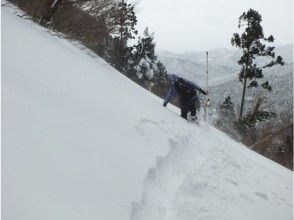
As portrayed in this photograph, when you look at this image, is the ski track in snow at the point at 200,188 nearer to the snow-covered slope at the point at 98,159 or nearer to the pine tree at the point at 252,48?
the snow-covered slope at the point at 98,159

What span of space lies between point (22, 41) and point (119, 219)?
3.51 meters

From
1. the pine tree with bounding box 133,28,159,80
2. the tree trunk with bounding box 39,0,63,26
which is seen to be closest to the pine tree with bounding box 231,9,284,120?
the pine tree with bounding box 133,28,159,80

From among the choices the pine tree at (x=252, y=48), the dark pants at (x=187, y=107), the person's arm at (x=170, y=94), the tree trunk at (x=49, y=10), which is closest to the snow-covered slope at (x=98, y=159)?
the dark pants at (x=187, y=107)

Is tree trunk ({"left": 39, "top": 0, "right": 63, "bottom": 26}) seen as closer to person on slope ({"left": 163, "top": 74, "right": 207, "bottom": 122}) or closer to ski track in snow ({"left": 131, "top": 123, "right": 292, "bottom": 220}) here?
person on slope ({"left": 163, "top": 74, "right": 207, "bottom": 122})

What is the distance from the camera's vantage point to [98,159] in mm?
3518

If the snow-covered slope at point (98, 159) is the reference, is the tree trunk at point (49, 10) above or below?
above

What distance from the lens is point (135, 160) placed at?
13.3 ft

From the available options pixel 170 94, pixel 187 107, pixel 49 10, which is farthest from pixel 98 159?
pixel 49 10

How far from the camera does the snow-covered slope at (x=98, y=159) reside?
8.99 ft

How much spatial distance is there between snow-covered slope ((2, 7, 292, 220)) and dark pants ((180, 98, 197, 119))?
1.81m

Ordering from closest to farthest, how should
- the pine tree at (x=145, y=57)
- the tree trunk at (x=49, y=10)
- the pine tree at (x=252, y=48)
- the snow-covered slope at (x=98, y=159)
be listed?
the snow-covered slope at (x=98, y=159), the tree trunk at (x=49, y=10), the pine tree at (x=252, y=48), the pine tree at (x=145, y=57)

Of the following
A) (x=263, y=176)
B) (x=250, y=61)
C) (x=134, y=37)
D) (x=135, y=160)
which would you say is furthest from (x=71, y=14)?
(x=134, y=37)

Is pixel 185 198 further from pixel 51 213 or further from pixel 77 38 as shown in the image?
pixel 77 38

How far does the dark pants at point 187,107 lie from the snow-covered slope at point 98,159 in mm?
1813
